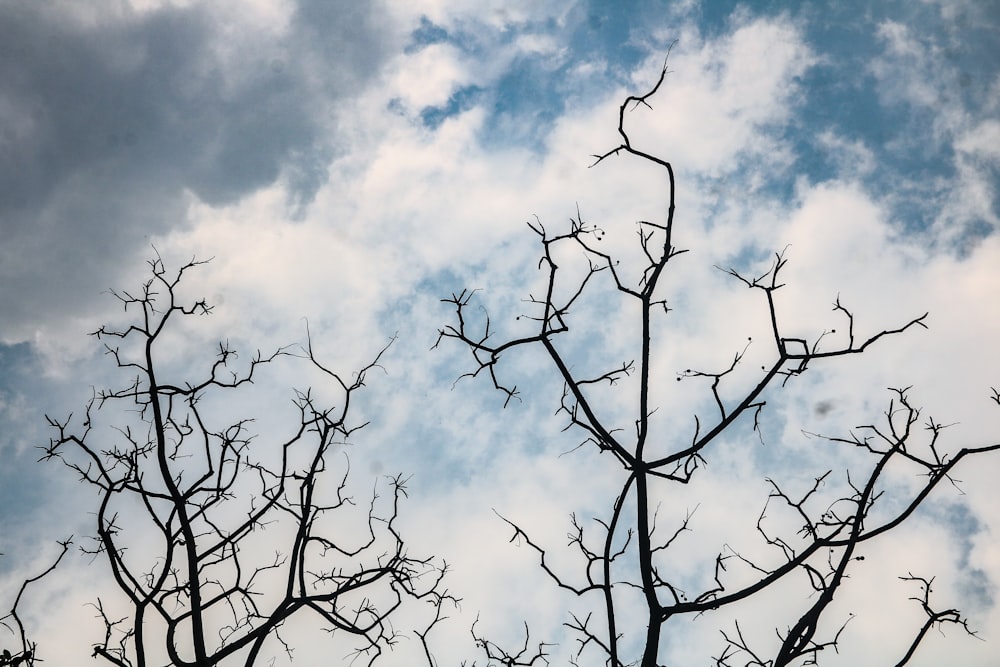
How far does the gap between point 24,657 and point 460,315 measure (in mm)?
7727

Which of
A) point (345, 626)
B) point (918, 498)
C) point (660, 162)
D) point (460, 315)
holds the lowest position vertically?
point (345, 626)

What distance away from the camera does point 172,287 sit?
28.7ft

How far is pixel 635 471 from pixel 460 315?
7.45ft

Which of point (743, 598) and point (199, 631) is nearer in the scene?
point (743, 598)

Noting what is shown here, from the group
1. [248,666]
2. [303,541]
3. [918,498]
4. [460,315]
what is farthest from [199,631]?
[918,498]

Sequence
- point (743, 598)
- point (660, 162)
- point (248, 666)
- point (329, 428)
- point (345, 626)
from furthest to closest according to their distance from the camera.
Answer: point (329, 428), point (345, 626), point (248, 666), point (743, 598), point (660, 162)

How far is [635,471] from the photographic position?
6.55 meters

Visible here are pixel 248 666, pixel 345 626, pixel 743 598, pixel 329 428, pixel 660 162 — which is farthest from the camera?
pixel 329 428

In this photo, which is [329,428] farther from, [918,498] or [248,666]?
[918,498]

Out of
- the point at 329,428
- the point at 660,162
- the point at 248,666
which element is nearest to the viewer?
the point at 660,162

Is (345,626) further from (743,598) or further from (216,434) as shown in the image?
(743,598)

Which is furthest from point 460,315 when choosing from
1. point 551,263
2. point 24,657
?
point 24,657

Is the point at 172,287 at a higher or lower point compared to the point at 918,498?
higher

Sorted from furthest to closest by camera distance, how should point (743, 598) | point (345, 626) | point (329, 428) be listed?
point (329, 428) → point (345, 626) → point (743, 598)
